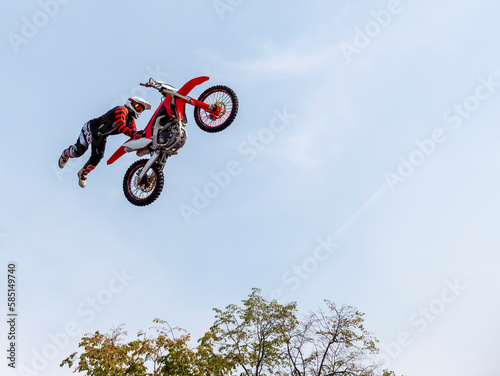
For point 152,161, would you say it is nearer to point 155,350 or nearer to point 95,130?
point 95,130

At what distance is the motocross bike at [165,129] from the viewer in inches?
560

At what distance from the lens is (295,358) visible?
24953mm

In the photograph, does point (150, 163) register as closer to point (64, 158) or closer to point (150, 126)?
point (150, 126)

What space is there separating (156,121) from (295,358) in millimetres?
14553

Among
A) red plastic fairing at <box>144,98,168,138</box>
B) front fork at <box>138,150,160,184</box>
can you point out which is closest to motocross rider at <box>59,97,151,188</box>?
red plastic fairing at <box>144,98,168,138</box>

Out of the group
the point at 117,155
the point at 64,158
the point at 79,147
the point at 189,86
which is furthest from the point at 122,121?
the point at 64,158

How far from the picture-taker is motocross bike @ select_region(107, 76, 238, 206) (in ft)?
46.7

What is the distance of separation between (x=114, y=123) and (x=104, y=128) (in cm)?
31

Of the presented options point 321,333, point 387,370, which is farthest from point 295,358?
point 387,370

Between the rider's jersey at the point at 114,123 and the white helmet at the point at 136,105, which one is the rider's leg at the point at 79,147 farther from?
the white helmet at the point at 136,105

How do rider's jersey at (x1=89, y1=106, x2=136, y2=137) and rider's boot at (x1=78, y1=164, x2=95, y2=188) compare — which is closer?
rider's jersey at (x1=89, y1=106, x2=136, y2=137)

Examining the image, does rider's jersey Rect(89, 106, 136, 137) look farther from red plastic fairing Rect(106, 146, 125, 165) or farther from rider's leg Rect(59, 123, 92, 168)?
red plastic fairing Rect(106, 146, 125, 165)

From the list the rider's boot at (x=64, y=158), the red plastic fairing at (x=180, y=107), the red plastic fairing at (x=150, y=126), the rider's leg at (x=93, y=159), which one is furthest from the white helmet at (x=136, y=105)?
the rider's boot at (x=64, y=158)

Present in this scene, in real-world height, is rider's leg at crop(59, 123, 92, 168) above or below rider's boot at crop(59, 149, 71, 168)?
below
